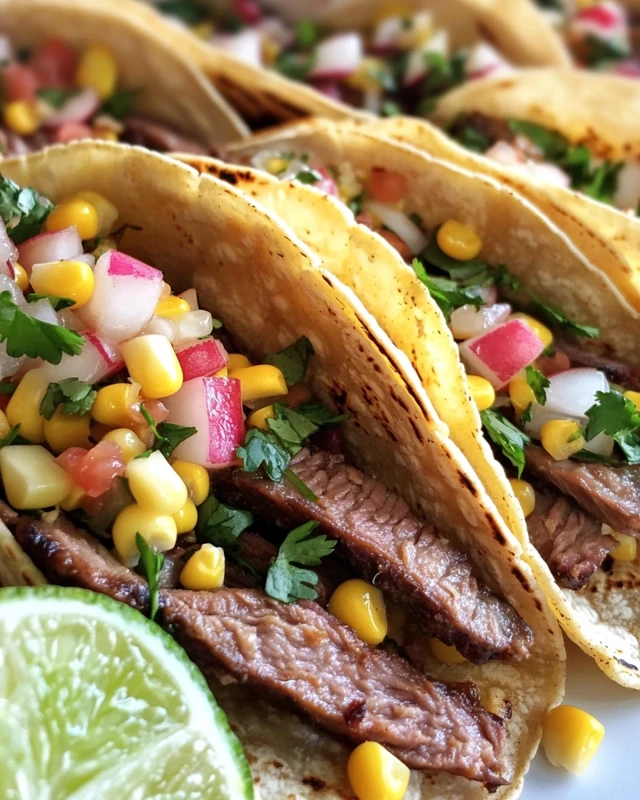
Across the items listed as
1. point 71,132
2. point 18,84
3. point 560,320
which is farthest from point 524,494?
point 18,84

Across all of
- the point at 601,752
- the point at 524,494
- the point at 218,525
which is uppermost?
the point at 218,525

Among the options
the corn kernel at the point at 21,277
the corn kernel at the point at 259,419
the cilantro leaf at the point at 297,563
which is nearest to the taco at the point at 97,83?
the corn kernel at the point at 21,277

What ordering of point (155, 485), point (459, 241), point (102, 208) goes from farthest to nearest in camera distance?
point (459, 241) < point (102, 208) < point (155, 485)

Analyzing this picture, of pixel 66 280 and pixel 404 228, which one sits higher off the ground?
pixel 66 280

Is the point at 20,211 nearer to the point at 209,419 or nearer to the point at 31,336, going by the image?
the point at 31,336

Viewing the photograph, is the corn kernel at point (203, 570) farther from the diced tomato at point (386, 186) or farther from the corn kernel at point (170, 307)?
the diced tomato at point (386, 186)
